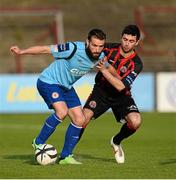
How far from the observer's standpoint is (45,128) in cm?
1158

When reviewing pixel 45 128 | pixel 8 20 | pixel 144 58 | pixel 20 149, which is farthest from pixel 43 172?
pixel 8 20

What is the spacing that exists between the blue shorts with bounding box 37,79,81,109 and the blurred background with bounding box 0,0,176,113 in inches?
594

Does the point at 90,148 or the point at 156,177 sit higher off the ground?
the point at 156,177

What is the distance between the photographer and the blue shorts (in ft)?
37.7

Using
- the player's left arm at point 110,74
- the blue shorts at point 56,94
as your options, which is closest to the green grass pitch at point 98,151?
the blue shorts at point 56,94

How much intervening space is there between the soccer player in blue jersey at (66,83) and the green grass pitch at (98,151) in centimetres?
52

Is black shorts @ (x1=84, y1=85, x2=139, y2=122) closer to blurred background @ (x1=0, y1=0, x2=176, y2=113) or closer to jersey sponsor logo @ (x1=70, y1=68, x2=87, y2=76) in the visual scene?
jersey sponsor logo @ (x1=70, y1=68, x2=87, y2=76)

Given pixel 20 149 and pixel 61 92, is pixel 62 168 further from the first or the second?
pixel 20 149

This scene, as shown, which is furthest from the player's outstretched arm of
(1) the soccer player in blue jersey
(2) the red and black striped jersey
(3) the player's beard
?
(2) the red and black striped jersey

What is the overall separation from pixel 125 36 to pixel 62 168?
2333 millimetres

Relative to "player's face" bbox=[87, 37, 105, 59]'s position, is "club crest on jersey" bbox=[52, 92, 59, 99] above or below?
below

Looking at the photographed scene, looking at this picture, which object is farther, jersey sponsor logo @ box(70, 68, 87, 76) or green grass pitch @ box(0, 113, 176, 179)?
jersey sponsor logo @ box(70, 68, 87, 76)

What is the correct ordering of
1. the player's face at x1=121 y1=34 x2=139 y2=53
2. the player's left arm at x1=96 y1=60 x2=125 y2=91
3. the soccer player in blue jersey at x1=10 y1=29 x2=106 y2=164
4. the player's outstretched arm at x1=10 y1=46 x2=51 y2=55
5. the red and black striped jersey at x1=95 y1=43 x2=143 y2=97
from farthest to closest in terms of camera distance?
1. the red and black striped jersey at x1=95 y1=43 x2=143 y2=97
2. the player's face at x1=121 y1=34 x2=139 y2=53
3. the soccer player in blue jersey at x1=10 y1=29 x2=106 y2=164
4. the player's left arm at x1=96 y1=60 x2=125 y2=91
5. the player's outstretched arm at x1=10 y1=46 x2=51 y2=55

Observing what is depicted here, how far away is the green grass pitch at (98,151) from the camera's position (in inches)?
408
